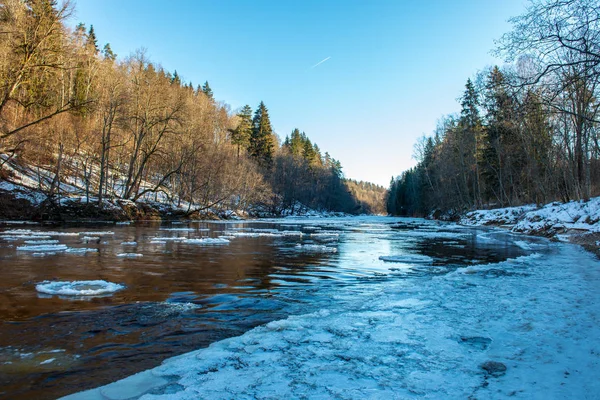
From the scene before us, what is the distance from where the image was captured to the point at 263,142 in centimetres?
7169

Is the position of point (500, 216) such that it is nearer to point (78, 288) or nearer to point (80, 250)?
point (80, 250)

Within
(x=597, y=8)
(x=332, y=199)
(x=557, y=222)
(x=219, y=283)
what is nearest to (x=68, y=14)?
(x=219, y=283)

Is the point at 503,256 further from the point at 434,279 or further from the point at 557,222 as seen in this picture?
the point at 557,222

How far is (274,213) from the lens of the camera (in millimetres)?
67938

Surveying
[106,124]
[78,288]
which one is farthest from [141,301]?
[106,124]

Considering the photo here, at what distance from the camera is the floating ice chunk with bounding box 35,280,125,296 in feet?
17.0

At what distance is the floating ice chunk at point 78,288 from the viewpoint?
17.0 ft

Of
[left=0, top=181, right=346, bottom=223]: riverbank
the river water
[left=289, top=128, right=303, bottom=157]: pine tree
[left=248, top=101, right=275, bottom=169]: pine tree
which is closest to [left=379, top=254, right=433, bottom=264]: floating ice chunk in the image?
the river water

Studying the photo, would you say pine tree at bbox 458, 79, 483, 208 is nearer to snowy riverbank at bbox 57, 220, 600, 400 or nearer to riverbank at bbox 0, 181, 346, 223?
riverbank at bbox 0, 181, 346, 223

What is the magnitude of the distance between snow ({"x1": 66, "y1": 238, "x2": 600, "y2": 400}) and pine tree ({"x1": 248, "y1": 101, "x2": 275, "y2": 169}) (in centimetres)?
6557

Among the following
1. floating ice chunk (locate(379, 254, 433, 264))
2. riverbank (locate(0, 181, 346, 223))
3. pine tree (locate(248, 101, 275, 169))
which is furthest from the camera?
pine tree (locate(248, 101, 275, 169))

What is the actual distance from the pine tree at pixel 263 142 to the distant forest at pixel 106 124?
284cm

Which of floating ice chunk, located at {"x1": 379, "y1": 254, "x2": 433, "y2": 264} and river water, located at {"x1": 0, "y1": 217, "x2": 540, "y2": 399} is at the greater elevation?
river water, located at {"x1": 0, "y1": 217, "x2": 540, "y2": 399}

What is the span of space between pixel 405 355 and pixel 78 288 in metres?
5.01
